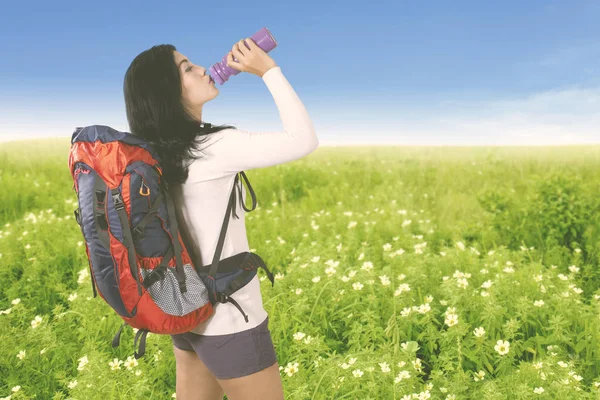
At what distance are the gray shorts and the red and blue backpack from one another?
0.34ft

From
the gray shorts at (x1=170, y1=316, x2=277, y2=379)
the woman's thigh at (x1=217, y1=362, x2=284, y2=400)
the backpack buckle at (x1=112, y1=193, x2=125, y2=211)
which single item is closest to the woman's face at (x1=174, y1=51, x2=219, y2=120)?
the backpack buckle at (x1=112, y1=193, x2=125, y2=211)

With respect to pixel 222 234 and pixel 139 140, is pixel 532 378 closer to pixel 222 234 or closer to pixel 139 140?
pixel 222 234

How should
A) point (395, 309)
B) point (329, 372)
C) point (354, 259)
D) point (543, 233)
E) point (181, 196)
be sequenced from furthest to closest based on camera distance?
1. point (543, 233)
2. point (354, 259)
3. point (395, 309)
4. point (329, 372)
5. point (181, 196)

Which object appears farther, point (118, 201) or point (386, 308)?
point (386, 308)

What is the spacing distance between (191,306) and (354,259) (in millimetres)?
3719

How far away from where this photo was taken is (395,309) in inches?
154

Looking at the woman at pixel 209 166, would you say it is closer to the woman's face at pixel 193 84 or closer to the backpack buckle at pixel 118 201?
the woman's face at pixel 193 84

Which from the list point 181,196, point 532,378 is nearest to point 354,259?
point 532,378

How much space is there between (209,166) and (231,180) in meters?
0.13

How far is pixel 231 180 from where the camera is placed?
213cm

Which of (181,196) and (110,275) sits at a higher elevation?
(181,196)

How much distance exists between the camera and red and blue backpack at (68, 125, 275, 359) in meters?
1.93

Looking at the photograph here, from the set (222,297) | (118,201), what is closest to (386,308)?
(222,297)

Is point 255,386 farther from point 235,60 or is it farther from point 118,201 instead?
point 235,60
